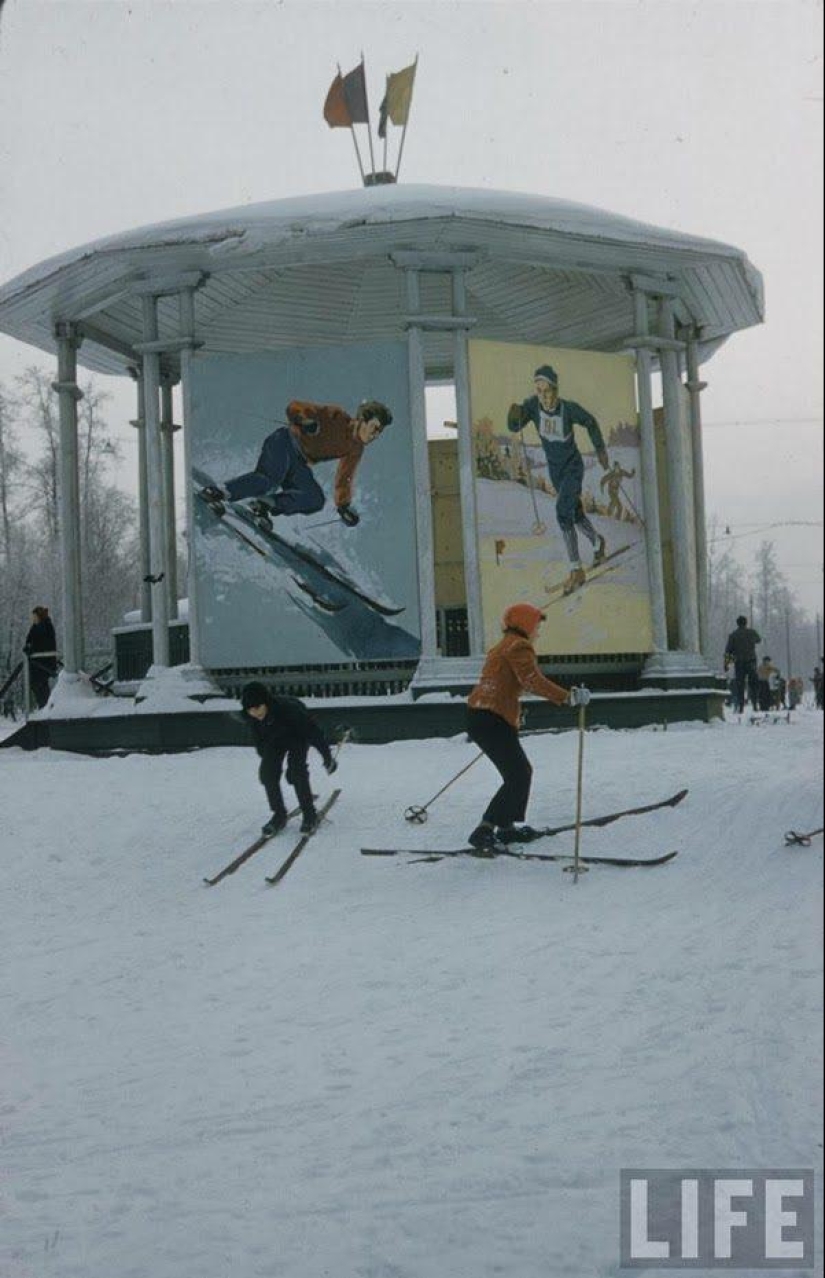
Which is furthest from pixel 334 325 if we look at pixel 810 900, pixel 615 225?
pixel 810 900

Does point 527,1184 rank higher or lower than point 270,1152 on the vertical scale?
higher

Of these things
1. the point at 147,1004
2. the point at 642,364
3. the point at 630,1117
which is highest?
the point at 642,364

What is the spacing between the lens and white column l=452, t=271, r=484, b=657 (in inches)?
481

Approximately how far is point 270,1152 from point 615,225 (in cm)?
880

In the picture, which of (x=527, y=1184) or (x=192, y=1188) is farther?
(x=192, y=1188)

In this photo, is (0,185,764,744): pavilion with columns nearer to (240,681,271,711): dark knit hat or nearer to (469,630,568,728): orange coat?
(469,630,568,728): orange coat

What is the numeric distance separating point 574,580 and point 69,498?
18.0ft

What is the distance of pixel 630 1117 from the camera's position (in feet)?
10.4

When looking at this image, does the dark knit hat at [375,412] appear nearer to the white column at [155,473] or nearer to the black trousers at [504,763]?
the white column at [155,473]

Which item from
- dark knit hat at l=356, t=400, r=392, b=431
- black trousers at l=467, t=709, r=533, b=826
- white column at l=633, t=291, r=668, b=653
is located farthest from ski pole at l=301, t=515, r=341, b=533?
black trousers at l=467, t=709, r=533, b=826

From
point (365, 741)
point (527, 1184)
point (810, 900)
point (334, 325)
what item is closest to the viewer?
point (810, 900)

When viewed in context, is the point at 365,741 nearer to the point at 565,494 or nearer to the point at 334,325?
the point at 565,494

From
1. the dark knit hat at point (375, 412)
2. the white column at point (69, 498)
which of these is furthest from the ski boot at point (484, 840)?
the white column at point (69, 498)

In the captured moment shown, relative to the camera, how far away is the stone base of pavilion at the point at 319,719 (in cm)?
1040
